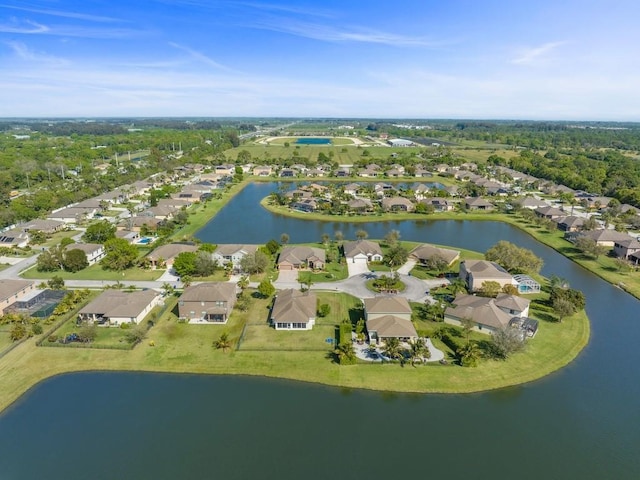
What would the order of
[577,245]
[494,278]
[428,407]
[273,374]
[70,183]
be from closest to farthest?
1. [428,407]
2. [273,374]
3. [494,278]
4. [577,245]
5. [70,183]

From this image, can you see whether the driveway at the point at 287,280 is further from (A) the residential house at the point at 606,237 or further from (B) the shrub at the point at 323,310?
(A) the residential house at the point at 606,237

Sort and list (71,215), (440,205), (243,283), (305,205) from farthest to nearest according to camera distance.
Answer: (440,205) < (305,205) < (71,215) < (243,283)

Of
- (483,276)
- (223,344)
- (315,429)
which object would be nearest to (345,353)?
(315,429)

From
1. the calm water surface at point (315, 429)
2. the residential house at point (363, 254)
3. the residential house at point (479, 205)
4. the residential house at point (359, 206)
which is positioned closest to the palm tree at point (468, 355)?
the calm water surface at point (315, 429)

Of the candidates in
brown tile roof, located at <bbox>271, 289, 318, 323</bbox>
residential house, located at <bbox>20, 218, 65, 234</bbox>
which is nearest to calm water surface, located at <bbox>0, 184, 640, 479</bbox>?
brown tile roof, located at <bbox>271, 289, 318, 323</bbox>

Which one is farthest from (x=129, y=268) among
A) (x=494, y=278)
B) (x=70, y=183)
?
(x=70, y=183)

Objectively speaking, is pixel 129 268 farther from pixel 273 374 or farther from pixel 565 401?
pixel 565 401

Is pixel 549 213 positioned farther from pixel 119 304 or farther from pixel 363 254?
pixel 119 304
